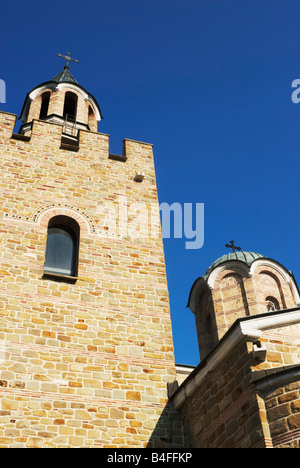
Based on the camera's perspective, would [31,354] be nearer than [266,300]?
Yes

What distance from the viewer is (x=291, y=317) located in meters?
7.48

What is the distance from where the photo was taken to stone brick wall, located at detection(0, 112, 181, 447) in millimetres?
8250

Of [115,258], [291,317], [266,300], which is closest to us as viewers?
[291,317]

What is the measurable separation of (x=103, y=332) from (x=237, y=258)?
8.76m

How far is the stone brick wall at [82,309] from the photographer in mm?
8250

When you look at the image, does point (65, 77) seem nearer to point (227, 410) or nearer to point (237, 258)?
point (237, 258)

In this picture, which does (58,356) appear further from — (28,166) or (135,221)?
(28,166)

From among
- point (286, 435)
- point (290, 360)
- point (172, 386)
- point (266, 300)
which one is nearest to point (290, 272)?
point (266, 300)

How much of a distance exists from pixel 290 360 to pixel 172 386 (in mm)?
2645

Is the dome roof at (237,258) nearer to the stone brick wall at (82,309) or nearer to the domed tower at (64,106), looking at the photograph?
the stone brick wall at (82,309)

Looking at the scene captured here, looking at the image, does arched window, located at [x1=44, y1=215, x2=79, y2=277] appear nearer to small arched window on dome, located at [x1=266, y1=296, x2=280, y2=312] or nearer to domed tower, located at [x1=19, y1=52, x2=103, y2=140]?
domed tower, located at [x1=19, y1=52, x2=103, y2=140]

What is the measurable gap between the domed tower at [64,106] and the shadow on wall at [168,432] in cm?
876

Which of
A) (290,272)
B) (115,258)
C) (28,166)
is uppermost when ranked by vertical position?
(290,272)

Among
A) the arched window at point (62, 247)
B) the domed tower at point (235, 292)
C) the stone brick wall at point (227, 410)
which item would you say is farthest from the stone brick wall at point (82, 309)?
the domed tower at point (235, 292)
